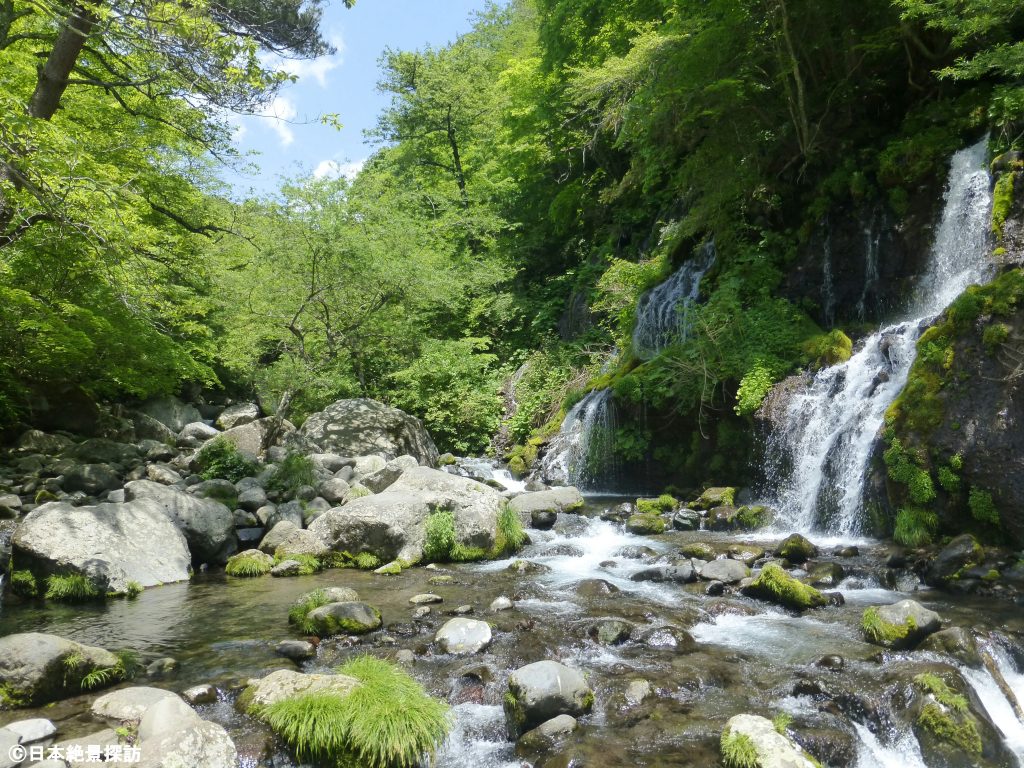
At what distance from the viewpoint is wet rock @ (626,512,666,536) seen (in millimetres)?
10689

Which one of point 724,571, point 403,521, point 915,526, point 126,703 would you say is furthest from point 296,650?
point 915,526

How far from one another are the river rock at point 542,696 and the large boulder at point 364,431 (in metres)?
11.3

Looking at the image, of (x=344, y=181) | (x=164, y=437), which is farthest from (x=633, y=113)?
(x=164, y=437)

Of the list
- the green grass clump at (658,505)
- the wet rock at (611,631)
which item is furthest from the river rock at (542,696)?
the green grass clump at (658,505)

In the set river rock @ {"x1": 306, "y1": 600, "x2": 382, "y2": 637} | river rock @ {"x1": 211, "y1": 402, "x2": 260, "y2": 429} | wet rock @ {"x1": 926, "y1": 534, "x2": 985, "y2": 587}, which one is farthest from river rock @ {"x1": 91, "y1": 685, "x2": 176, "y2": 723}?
river rock @ {"x1": 211, "y1": 402, "x2": 260, "y2": 429}

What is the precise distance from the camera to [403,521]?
9.98m

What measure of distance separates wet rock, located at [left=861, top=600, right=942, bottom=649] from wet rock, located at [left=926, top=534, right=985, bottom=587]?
157 centimetres

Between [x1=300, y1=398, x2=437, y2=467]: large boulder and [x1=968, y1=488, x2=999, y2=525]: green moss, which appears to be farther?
[x1=300, y1=398, x2=437, y2=467]: large boulder

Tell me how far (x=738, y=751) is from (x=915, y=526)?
562 centimetres

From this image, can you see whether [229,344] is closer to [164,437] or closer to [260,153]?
[164,437]

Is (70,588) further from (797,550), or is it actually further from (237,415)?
(237,415)

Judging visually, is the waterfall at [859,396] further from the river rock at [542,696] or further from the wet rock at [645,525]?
the river rock at [542,696]

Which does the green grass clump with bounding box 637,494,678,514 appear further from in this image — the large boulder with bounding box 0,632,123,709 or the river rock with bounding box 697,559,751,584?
the large boulder with bounding box 0,632,123,709

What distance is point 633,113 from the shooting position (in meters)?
14.5
